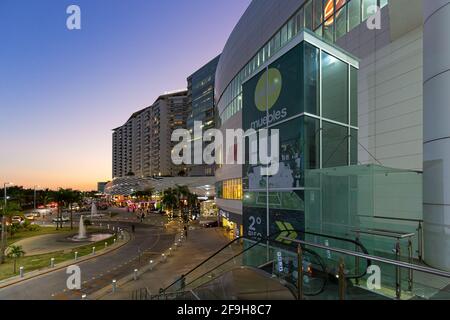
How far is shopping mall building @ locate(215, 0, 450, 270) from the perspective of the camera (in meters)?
7.61

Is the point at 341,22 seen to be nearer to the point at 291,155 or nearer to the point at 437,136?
the point at 437,136

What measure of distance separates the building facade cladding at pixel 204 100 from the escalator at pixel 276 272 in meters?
96.6

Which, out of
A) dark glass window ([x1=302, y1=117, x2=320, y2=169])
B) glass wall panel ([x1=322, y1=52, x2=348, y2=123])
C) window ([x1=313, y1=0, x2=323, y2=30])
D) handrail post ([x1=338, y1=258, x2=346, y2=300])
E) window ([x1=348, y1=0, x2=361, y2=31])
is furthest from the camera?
window ([x1=313, y1=0, x2=323, y2=30])

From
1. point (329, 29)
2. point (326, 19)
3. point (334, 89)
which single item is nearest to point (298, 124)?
point (334, 89)

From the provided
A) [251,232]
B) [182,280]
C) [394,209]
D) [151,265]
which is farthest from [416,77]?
[151,265]

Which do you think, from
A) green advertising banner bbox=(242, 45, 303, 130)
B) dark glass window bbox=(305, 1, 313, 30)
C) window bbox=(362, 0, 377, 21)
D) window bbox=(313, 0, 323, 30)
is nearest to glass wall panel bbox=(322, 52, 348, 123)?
green advertising banner bbox=(242, 45, 303, 130)

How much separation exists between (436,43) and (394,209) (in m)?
6.99

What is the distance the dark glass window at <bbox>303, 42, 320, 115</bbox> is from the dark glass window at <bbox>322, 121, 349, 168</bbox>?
0.82m

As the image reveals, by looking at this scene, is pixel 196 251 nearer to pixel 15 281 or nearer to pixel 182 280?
pixel 15 281

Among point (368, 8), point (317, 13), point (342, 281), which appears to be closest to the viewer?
point (342, 281)

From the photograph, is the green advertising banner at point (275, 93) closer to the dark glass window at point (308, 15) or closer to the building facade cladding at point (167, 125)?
the dark glass window at point (308, 15)

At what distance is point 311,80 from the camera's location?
28.8 ft

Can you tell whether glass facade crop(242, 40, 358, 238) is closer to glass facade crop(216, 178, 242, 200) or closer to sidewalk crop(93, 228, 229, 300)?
sidewalk crop(93, 228, 229, 300)

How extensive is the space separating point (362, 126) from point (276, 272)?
1062 centimetres
